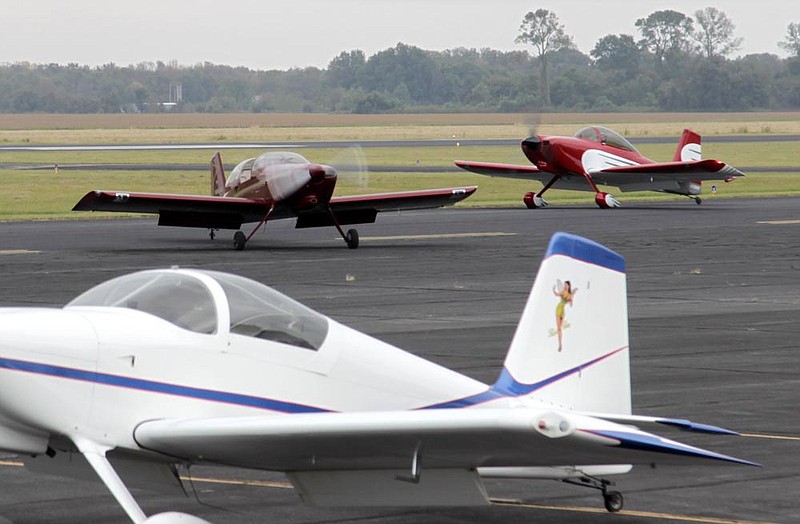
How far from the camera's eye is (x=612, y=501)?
8.86m

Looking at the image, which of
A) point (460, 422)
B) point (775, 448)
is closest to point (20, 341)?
point (460, 422)

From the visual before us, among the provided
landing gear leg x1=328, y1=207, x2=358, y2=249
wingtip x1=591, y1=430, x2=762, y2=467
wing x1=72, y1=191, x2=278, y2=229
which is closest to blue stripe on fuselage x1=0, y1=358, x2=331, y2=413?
wingtip x1=591, y1=430, x2=762, y2=467

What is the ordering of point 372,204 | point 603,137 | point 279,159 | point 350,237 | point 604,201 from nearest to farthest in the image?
point 350,237 < point 279,159 < point 372,204 < point 604,201 < point 603,137

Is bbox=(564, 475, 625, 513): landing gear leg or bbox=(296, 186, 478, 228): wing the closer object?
bbox=(564, 475, 625, 513): landing gear leg

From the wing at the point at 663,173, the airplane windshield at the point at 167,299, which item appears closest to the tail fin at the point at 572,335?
the airplane windshield at the point at 167,299

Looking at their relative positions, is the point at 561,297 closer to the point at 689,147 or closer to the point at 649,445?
the point at 649,445

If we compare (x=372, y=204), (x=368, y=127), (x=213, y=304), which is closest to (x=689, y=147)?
(x=372, y=204)

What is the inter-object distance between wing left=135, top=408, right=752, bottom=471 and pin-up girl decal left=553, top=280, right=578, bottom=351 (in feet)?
3.51

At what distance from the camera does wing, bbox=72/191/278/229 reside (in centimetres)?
3127

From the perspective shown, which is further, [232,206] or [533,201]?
[533,201]

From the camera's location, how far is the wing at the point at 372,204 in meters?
33.0

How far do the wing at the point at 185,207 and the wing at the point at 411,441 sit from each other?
2362 cm

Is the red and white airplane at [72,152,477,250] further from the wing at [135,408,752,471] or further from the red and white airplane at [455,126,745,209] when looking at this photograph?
the wing at [135,408,752,471]

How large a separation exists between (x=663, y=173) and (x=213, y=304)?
40.0 metres
